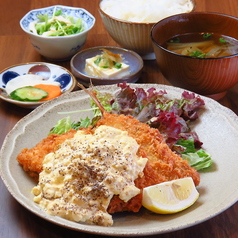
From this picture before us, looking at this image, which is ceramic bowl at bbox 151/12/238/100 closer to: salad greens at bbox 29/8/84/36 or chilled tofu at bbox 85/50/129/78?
chilled tofu at bbox 85/50/129/78

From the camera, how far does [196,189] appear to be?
2.15 metres

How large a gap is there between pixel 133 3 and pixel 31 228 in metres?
2.45

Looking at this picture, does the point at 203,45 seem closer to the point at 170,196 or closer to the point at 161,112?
the point at 161,112

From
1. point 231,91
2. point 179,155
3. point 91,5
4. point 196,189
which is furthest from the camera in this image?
point 91,5

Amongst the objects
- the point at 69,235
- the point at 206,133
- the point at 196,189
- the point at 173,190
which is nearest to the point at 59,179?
the point at 69,235

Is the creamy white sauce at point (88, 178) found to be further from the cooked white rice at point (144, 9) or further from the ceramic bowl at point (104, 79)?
the cooked white rice at point (144, 9)

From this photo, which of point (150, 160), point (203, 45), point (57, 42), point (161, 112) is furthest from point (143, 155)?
point (57, 42)

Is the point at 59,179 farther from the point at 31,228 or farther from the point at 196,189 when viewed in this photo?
the point at 196,189

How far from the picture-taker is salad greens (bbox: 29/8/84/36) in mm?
3631

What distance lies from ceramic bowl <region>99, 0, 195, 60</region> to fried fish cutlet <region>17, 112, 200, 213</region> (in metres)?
1.18

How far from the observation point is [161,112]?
266cm

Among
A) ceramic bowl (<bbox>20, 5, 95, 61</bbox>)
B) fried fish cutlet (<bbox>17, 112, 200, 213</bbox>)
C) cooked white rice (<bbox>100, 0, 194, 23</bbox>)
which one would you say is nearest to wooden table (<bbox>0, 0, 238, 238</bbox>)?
ceramic bowl (<bbox>20, 5, 95, 61</bbox>)

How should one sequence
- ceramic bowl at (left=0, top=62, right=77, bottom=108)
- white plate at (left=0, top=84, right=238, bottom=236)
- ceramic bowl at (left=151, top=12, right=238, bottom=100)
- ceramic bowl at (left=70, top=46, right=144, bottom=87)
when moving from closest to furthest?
white plate at (left=0, top=84, right=238, bottom=236), ceramic bowl at (left=151, top=12, right=238, bottom=100), ceramic bowl at (left=70, top=46, right=144, bottom=87), ceramic bowl at (left=0, top=62, right=77, bottom=108)

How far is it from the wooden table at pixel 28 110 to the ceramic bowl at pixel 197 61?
0.89 ft
